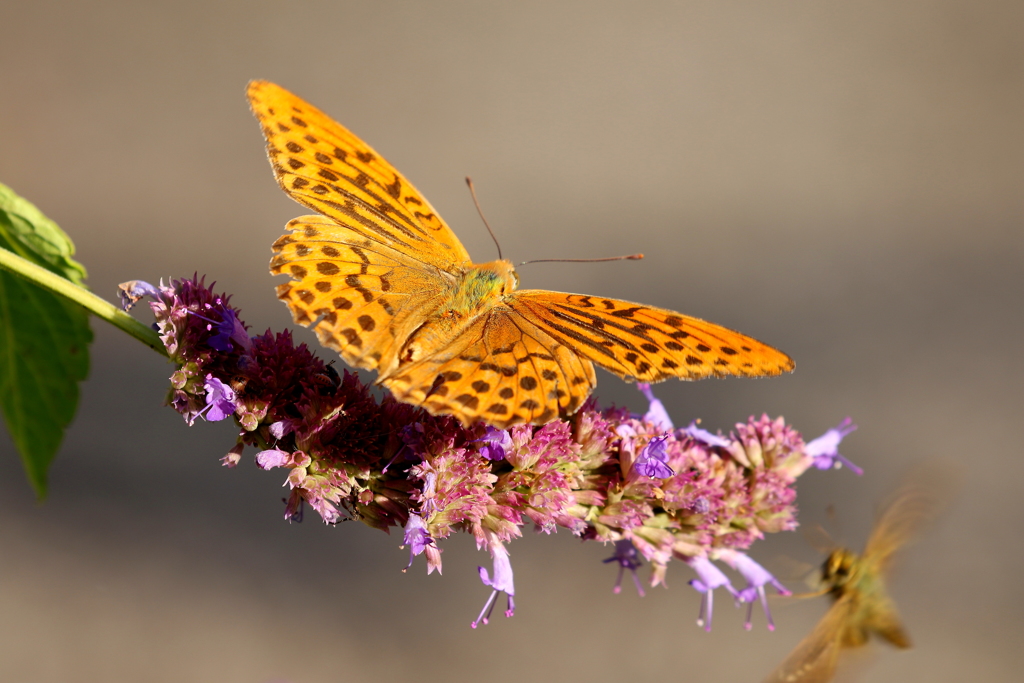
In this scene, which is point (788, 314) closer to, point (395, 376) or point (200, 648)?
point (200, 648)

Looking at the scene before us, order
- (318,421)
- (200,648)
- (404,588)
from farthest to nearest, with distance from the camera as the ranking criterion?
(404,588), (200,648), (318,421)

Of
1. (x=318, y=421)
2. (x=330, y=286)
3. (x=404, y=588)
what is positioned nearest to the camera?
(x=318, y=421)

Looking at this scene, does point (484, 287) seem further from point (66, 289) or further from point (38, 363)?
point (38, 363)

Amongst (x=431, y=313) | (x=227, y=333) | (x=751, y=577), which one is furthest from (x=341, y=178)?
(x=751, y=577)

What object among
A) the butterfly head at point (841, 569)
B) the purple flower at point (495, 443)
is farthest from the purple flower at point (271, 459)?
the butterfly head at point (841, 569)

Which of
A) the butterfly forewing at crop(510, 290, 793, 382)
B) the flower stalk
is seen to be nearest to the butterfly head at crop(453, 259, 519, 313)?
the butterfly forewing at crop(510, 290, 793, 382)

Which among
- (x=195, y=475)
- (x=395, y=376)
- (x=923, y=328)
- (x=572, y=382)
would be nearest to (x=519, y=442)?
(x=572, y=382)

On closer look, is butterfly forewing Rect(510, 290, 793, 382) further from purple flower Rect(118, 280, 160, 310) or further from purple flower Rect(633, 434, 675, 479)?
purple flower Rect(118, 280, 160, 310)
